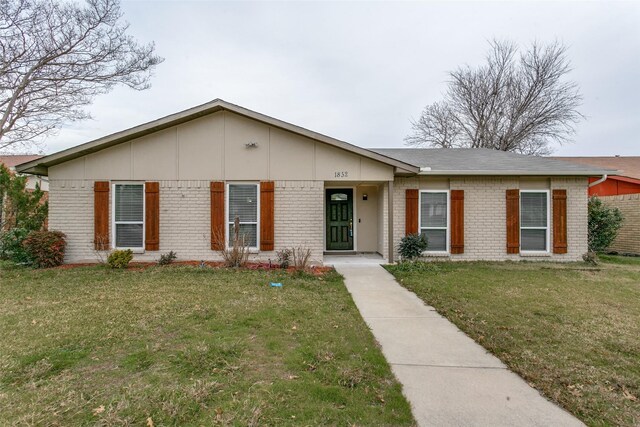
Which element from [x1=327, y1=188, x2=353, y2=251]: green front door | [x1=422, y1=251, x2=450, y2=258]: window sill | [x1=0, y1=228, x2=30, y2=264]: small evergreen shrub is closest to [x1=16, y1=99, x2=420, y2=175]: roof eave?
[x1=0, y1=228, x2=30, y2=264]: small evergreen shrub

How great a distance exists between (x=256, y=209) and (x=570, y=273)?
8.00 meters

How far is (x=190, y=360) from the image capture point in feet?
10.4

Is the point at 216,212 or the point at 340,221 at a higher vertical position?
the point at 216,212

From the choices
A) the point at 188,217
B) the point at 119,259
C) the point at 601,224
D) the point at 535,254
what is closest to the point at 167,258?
the point at 119,259

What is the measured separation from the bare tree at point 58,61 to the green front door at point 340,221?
28.0 ft

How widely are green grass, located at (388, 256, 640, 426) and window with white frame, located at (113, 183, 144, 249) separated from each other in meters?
6.89

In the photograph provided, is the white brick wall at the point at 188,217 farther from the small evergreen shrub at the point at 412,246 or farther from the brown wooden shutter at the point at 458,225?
the brown wooden shutter at the point at 458,225

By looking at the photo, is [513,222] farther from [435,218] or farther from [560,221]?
[435,218]

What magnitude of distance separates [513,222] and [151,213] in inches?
400

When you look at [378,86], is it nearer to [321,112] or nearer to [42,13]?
[321,112]

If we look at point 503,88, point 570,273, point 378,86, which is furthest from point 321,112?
point 570,273

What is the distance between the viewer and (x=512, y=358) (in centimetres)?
339

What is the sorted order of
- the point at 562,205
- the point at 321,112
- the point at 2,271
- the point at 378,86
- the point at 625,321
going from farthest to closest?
the point at 321,112
the point at 378,86
the point at 562,205
the point at 2,271
the point at 625,321

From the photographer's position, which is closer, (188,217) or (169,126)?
(169,126)
